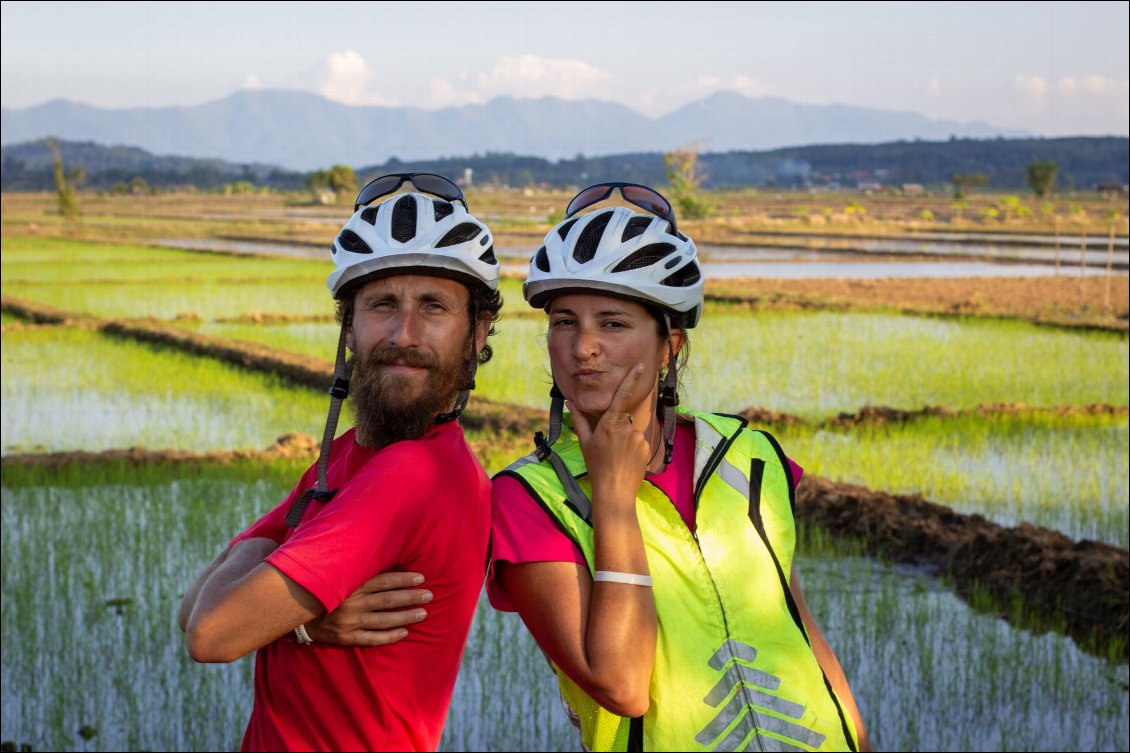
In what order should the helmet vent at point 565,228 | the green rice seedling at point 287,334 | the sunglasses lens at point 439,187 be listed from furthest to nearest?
the green rice seedling at point 287,334, the sunglasses lens at point 439,187, the helmet vent at point 565,228

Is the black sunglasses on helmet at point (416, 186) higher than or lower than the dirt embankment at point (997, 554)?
higher

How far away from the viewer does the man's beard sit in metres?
2.00

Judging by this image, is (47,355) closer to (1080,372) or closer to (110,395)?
(110,395)

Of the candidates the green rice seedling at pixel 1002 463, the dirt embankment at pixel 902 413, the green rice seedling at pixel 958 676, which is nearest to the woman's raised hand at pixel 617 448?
the green rice seedling at pixel 958 676

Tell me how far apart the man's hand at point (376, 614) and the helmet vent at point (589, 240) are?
549 millimetres

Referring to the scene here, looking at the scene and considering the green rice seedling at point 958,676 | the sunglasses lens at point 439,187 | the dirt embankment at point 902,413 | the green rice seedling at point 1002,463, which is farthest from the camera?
the dirt embankment at point 902,413

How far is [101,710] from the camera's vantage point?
4.97 meters

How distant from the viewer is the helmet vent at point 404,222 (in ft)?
6.81

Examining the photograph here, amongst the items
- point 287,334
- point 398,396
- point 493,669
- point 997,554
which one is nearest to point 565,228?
point 398,396

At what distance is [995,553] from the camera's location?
21.1 ft

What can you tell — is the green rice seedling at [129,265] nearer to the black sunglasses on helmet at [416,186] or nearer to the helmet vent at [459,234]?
the black sunglasses on helmet at [416,186]

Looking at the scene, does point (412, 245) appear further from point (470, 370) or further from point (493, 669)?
point (493, 669)

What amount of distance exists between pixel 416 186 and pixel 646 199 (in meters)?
0.43

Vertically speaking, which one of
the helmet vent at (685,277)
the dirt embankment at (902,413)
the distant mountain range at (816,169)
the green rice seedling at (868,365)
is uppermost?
the distant mountain range at (816,169)
